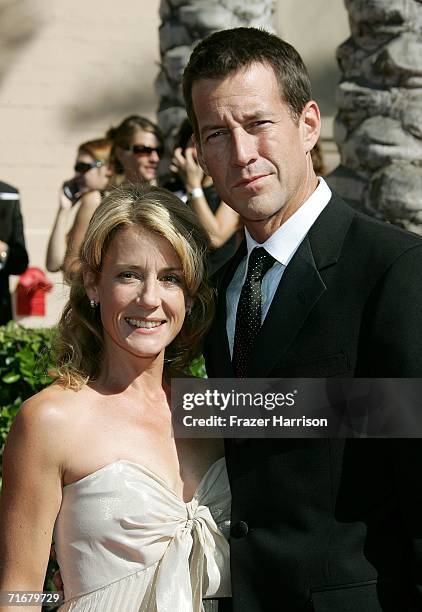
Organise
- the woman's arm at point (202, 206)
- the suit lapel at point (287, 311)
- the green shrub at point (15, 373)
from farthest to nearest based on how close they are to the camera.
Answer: the woman's arm at point (202, 206), the green shrub at point (15, 373), the suit lapel at point (287, 311)

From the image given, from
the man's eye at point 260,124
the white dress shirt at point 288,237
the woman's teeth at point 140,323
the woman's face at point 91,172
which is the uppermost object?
the man's eye at point 260,124

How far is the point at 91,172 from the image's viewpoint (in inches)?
269

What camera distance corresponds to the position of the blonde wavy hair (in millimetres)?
2768

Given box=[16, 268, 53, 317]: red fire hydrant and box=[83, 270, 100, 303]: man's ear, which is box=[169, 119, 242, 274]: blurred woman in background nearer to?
box=[83, 270, 100, 303]: man's ear

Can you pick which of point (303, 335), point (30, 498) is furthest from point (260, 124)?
point (30, 498)

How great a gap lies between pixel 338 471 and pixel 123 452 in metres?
0.61

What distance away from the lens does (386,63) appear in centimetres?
512

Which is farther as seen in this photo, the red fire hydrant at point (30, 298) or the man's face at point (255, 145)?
the red fire hydrant at point (30, 298)

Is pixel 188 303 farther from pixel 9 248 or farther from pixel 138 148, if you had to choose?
pixel 9 248

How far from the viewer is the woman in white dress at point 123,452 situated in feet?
8.46

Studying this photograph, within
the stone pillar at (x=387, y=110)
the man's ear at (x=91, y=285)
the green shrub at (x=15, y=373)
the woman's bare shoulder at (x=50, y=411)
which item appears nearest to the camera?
the woman's bare shoulder at (x=50, y=411)

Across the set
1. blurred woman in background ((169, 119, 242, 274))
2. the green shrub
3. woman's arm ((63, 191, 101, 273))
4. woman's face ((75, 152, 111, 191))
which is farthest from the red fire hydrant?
the green shrub

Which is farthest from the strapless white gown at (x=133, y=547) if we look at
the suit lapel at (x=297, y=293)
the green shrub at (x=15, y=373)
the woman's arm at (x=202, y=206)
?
the woman's arm at (x=202, y=206)

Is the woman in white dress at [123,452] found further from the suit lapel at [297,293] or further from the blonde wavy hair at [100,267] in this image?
the suit lapel at [297,293]
